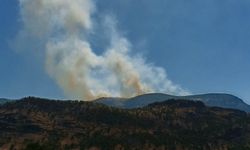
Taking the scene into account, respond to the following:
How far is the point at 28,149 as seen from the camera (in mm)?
133875

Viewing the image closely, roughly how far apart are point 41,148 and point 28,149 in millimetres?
4094

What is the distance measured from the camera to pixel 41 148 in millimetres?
135500
